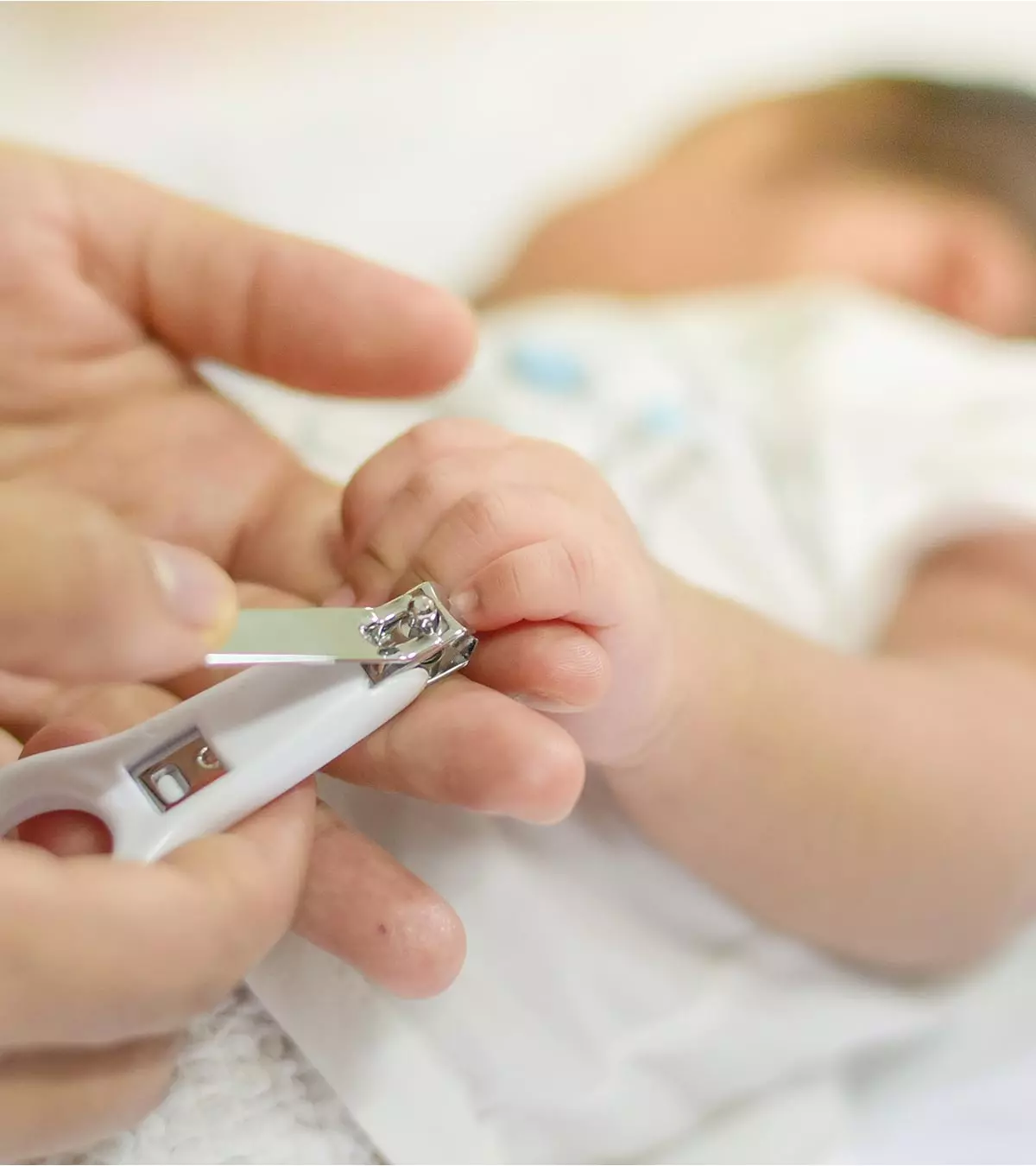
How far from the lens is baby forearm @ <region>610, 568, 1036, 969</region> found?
1.58 feet

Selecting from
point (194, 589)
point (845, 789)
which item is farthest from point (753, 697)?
point (194, 589)

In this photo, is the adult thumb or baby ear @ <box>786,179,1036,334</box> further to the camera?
baby ear @ <box>786,179,1036,334</box>

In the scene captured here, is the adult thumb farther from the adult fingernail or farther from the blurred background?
the blurred background

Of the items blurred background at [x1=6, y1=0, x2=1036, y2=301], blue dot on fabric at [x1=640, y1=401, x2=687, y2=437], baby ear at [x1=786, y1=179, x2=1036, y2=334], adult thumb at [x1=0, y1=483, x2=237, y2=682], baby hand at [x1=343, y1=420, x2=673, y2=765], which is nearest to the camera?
adult thumb at [x1=0, y1=483, x2=237, y2=682]

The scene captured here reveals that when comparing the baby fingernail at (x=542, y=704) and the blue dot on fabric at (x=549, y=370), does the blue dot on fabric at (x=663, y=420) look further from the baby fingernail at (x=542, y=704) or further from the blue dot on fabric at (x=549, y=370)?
the baby fingernail at (x=542, y=704)

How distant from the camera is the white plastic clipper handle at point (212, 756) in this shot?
1.14ft

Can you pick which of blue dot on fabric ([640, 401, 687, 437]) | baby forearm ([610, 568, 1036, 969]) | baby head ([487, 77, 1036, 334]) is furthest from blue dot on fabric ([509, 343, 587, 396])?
baby forearm ([610, 568, 1036, 969])

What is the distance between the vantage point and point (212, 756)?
35cm

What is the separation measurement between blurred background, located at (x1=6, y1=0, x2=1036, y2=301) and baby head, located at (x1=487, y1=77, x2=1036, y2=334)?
0.48 ft

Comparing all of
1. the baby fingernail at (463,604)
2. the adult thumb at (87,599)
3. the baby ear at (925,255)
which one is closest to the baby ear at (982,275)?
the baby ear at (925,255)

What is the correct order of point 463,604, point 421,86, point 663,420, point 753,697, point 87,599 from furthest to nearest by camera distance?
point 421,86 < point 663,420 < point 753,697 < point 463,604 < point 87,599

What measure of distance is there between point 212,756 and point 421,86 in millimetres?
1023

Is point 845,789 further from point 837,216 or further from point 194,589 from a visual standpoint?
point 837,216

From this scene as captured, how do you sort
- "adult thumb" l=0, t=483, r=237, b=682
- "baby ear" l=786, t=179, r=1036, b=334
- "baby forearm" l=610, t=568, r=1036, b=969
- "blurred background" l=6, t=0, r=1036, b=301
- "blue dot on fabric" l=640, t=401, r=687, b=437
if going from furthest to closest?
1. "blurred background" l=6, t=0, r=1036, b=301
2. "baby ear" l=786, t=179, r=1036, b=334
3. "blue dot on fabric" l=640, t=401, r=687, b=437
4. "baby forearm" l=610, t=568, r=1036, b=969
5. "adult thumb" l=0, t=483, r=237, b=682
